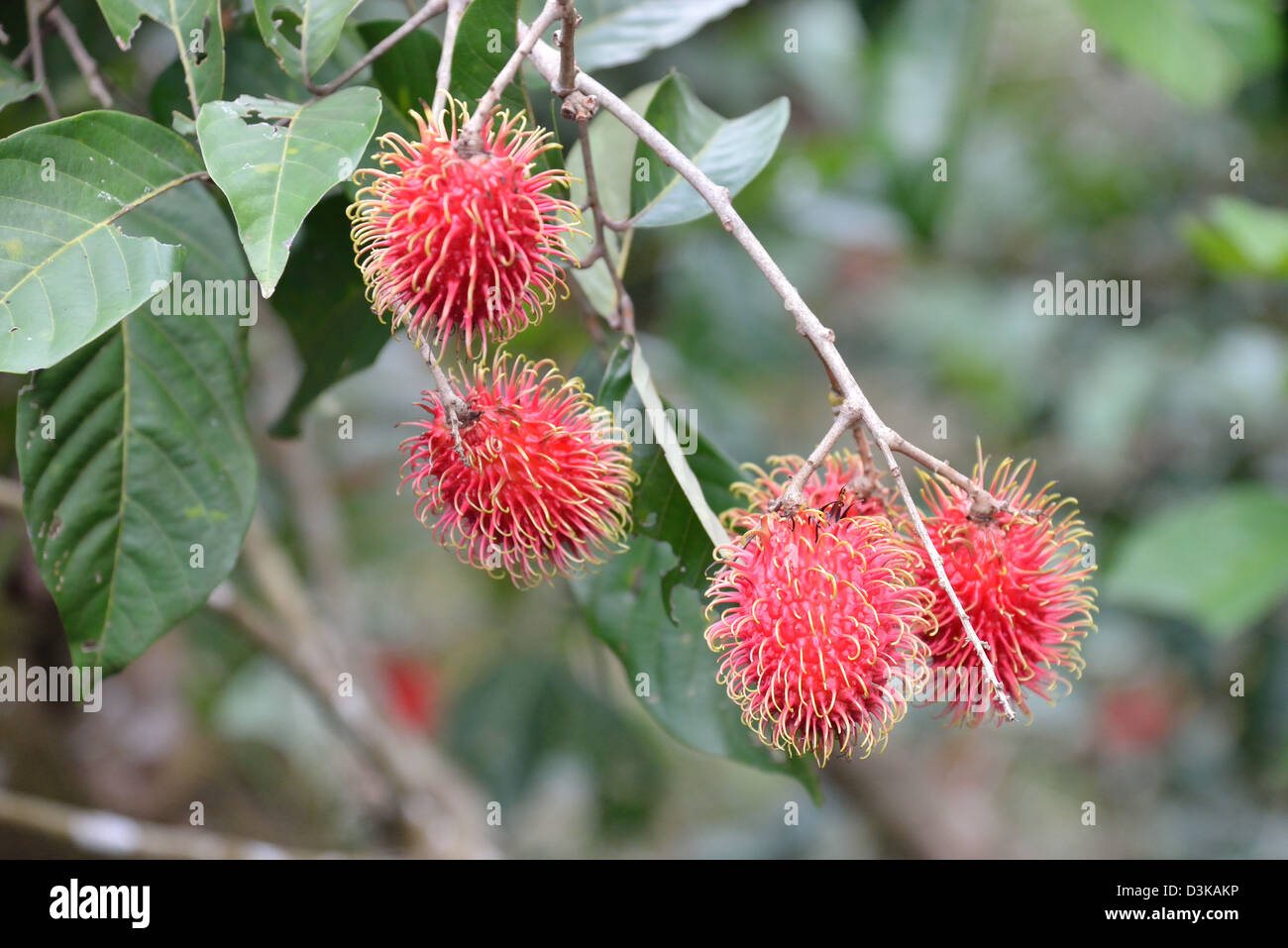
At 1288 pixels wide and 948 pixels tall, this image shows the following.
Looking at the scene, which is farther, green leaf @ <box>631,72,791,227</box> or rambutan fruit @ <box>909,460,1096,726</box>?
green leaf @ <box>631,72,791,227</box>

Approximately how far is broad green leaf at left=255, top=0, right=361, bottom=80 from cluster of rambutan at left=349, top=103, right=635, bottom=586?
0.11m

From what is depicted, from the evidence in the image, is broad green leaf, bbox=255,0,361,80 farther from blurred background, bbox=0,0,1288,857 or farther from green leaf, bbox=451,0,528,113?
blurred background, bbox=0,0,1288,857

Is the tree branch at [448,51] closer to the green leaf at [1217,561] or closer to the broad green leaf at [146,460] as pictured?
the broad green leaf at [146,460]

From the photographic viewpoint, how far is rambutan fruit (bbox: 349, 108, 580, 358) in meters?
1.00

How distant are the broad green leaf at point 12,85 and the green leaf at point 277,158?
35 centimetres

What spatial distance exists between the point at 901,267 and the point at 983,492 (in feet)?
11.9

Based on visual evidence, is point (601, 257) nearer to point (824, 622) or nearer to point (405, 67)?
point (405, 67)

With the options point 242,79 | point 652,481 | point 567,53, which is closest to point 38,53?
point 242,79

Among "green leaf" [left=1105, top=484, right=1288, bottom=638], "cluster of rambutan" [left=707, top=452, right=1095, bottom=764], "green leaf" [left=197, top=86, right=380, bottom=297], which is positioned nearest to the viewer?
"green leaf" [left=197, top=86, right=380, bottom=297]

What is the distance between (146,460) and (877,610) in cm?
85

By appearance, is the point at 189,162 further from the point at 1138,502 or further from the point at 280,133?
the point at 1138,502

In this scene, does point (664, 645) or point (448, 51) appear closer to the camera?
point (448, 51)

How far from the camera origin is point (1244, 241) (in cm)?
213

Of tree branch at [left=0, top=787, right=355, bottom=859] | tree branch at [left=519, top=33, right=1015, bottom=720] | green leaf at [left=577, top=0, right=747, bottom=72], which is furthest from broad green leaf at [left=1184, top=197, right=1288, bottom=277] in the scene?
tree branch at [left=0, top=787, right=355, bottom=859]
